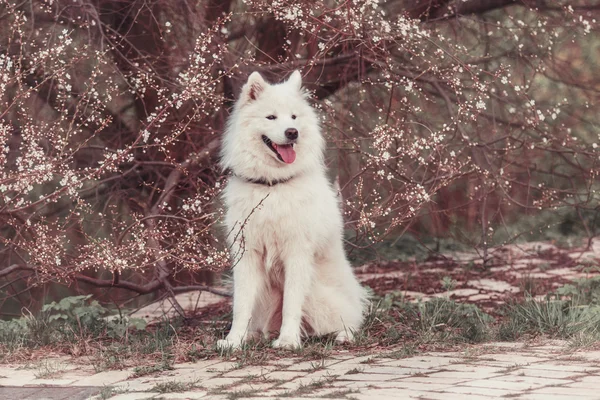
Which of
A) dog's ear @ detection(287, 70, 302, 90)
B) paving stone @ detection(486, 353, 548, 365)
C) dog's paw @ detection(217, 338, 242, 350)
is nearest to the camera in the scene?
paving stone @ detection(486, 353, 548, 365)

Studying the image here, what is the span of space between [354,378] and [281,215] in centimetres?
146

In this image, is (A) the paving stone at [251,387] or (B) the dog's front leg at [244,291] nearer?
(A) the paving stone at [251,387]

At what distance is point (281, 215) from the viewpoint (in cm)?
562

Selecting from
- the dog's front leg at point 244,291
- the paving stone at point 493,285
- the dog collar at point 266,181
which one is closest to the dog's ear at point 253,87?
the dog collar at point 266,181

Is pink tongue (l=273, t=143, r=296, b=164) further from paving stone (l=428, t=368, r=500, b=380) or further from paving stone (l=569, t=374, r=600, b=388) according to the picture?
paving stone (l=569, t=374, r=600, b=388)

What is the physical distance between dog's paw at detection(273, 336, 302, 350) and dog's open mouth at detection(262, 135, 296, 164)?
3.89 ft

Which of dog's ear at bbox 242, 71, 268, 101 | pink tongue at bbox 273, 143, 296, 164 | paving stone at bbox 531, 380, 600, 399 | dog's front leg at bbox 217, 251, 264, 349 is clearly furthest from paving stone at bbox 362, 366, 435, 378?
dog's ear at bbox 242, 71, 268, 101

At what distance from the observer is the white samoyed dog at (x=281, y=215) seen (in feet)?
18.5

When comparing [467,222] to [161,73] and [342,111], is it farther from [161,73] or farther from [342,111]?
[161,73]

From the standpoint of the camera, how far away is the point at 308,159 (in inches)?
227

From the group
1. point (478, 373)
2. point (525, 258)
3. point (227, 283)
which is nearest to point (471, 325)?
point (478, 373)

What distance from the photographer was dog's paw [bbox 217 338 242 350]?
18.0 ft

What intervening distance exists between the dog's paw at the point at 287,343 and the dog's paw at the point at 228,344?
0.25 metres

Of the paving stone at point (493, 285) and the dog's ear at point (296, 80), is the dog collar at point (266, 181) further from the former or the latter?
the paving stone at point (493, 285)
